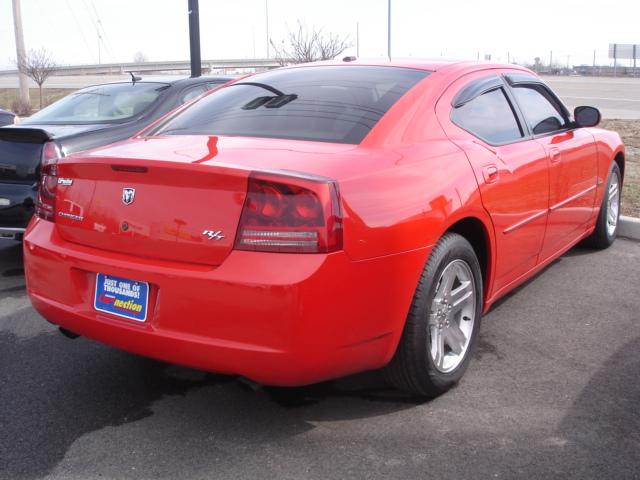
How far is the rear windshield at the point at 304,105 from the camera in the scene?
3.12 metres

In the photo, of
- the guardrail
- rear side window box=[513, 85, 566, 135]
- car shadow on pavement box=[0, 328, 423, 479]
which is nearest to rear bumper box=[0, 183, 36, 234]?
car shadow on pavement box=[0, 328, 423, 479]

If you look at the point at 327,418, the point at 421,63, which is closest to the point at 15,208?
the point at 421,63

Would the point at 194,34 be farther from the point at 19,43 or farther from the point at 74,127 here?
the point at 19,43

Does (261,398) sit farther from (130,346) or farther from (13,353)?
(13,353)

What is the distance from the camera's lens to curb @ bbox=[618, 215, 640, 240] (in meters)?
6.19

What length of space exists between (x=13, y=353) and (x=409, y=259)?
228cm

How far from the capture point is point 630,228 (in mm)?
6230

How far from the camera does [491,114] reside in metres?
3.80

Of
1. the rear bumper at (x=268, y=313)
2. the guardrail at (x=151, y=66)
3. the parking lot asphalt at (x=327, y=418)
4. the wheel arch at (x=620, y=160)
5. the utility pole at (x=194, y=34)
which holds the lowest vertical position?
the parking lot asphalt at (x=327, y=418)

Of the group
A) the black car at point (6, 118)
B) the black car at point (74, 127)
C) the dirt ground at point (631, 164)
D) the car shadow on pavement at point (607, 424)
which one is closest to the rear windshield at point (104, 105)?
the black car at point (74, 127)

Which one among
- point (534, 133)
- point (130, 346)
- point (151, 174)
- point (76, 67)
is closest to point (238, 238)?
point (151, 174)

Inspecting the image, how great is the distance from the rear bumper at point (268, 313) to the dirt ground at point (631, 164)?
15.8 ft

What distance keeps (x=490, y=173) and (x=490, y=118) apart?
0.53 metres

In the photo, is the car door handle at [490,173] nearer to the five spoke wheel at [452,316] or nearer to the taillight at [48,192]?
the five spoke wheel at [452,316]
